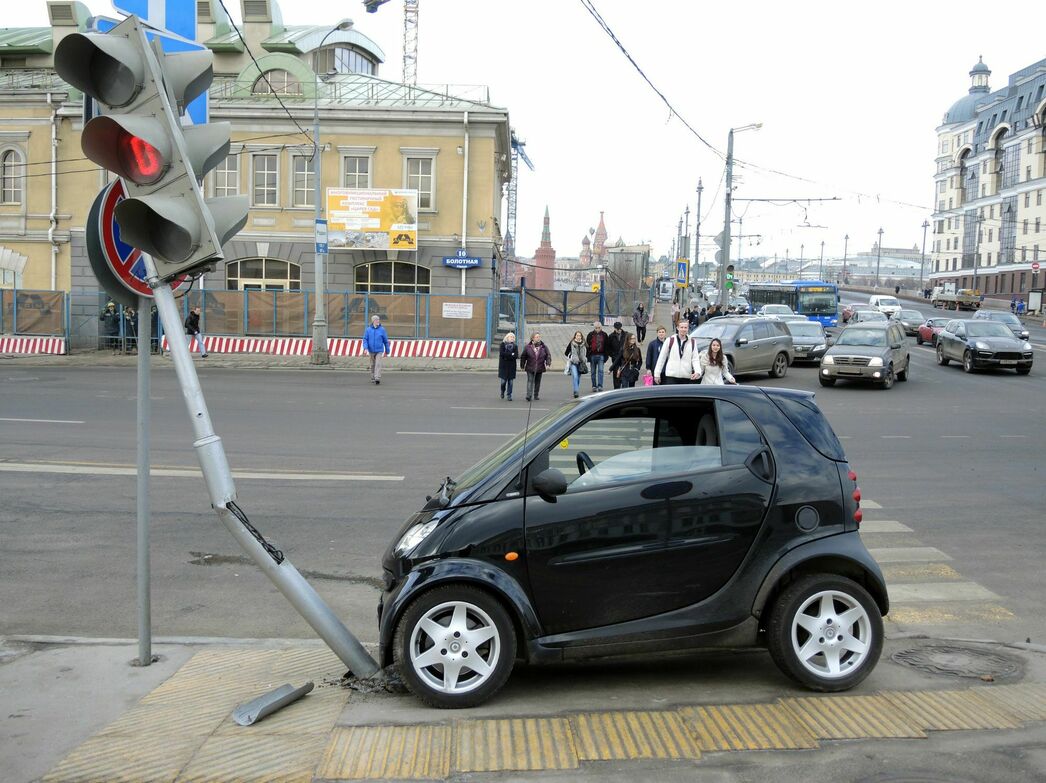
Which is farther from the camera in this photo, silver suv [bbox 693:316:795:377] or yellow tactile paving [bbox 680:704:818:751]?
silver suv [bbox 693:316:795:377]

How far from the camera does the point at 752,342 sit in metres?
26.9

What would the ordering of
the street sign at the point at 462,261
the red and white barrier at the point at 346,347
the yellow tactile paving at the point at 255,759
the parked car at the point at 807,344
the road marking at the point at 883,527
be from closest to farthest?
the yellow tactile paving at the point at 255,759 → the road marking at the point at 883,527 → the parked car at the point at 807,344 → the red and white barrier at the point at 346,347 → the street sign at the point at 462,261

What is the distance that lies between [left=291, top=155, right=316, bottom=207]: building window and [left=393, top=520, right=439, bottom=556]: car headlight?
112 feet

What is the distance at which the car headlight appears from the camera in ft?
17.2

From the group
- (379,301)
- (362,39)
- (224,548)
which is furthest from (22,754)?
(362,39)

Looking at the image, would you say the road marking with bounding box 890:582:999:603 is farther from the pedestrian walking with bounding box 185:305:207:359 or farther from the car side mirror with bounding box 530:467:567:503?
the pedestrian walking with bounding box 185:305:207:359

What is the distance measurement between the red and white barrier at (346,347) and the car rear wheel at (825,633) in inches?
1132

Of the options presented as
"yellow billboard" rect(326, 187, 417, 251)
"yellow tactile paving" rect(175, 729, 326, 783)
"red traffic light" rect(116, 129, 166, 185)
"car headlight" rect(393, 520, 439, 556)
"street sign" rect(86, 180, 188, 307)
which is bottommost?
"yellow tactile paving" rect(175, 729, 326, 783)

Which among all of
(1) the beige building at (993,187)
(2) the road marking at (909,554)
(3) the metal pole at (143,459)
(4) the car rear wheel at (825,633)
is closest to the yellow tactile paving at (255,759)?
(3) the metal pole at (143,459)

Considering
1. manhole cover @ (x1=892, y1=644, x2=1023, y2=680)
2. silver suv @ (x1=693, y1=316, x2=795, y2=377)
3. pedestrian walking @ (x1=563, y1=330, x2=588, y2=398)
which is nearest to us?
manhole cover @ (x1=892, y1=644, x2=1023, y2=680)

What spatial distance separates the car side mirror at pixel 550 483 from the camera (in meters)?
5.09

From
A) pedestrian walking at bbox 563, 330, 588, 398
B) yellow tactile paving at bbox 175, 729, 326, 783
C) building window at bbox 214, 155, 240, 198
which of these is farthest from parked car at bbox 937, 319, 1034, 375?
yellow tactile paving at bbox 175, 729, 326, 783

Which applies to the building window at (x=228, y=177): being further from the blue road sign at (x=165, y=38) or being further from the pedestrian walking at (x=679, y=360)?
the blue road sign at (x=165, y=38)

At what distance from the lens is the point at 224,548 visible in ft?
29.3
